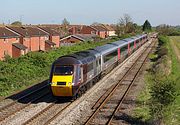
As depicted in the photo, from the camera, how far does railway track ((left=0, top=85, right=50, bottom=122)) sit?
1936 cm

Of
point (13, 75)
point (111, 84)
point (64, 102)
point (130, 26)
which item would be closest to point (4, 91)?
point (13, 75)

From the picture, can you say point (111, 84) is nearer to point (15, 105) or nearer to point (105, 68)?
point (105, 68)

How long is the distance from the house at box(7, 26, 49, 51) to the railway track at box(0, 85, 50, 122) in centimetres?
3808

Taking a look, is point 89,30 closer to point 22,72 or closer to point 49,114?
point 22,72

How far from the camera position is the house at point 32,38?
63906 millimetres

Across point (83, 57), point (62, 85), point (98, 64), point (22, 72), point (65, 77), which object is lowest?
point (22, 72)

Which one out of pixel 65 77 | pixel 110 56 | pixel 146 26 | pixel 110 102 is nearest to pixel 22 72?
pixel 110 56

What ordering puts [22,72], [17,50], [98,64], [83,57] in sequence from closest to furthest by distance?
[83,57] < [98,64] < [22,72] < [17,50]

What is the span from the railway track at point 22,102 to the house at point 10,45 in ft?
97.8

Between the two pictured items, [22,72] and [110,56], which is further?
[110,56]

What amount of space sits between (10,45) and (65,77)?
39236 millimetres

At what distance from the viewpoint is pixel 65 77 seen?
Answer: 2094cm

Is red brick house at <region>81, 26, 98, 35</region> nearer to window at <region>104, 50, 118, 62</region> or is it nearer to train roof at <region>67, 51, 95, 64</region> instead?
window at <region>104, 50, 118, 62</region>

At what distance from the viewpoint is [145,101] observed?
21750mm
